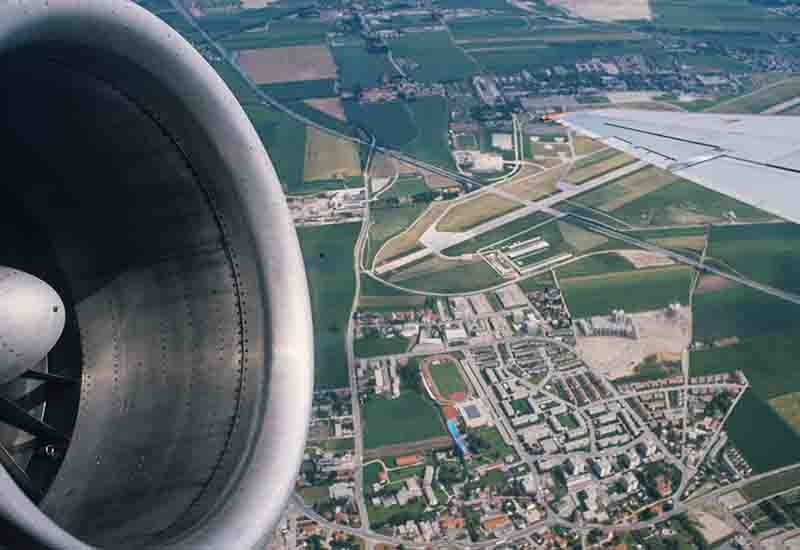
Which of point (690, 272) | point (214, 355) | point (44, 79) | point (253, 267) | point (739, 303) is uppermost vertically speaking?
point (690, 272)

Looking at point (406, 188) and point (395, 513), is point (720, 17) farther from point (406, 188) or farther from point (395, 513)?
point (395, 513)

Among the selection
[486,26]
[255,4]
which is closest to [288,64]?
[255,4]

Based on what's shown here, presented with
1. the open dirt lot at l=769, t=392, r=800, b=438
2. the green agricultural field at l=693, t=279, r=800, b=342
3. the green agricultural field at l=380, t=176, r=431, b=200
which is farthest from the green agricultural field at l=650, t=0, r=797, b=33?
the open dirt lot at l=769, t=392, r=800, b=438

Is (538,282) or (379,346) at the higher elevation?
(538,282)

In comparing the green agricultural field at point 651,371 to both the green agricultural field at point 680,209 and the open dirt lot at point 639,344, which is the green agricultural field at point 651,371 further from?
the green agricultural field at point 680,209

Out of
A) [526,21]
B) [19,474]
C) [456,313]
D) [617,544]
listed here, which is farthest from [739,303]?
[526,21]

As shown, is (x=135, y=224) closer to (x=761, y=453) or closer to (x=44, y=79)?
(x=44, y=79)
